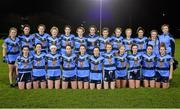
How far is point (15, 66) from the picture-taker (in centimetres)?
961

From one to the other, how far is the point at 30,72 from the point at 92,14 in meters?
25.0

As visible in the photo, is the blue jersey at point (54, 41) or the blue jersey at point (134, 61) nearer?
the blue jersey at point (134, 61)

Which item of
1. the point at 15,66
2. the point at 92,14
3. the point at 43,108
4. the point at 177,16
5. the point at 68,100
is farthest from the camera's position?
the point at 177,16

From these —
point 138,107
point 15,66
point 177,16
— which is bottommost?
point 138,107

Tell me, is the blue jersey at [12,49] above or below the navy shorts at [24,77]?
above

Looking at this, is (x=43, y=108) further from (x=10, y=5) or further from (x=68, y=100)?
(x=10, y=5)

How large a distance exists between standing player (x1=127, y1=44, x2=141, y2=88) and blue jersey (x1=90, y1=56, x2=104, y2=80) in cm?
73

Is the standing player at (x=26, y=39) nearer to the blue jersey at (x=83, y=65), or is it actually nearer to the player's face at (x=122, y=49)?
the blue jersey at (x=83, y=65)

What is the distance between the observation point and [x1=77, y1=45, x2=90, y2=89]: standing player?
902cm

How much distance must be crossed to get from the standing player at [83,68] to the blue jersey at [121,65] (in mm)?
725

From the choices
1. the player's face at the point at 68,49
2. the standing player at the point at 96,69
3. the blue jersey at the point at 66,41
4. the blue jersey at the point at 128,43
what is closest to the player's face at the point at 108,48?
the standing player at the point at 96,69

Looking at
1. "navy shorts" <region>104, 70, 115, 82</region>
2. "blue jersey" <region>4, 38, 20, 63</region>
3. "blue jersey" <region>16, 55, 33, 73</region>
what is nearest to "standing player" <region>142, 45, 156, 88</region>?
"navy shorts" <region>104, 70, 115, 82</region>

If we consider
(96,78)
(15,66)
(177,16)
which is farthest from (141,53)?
(177,16)

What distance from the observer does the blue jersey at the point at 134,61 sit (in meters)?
9.18
